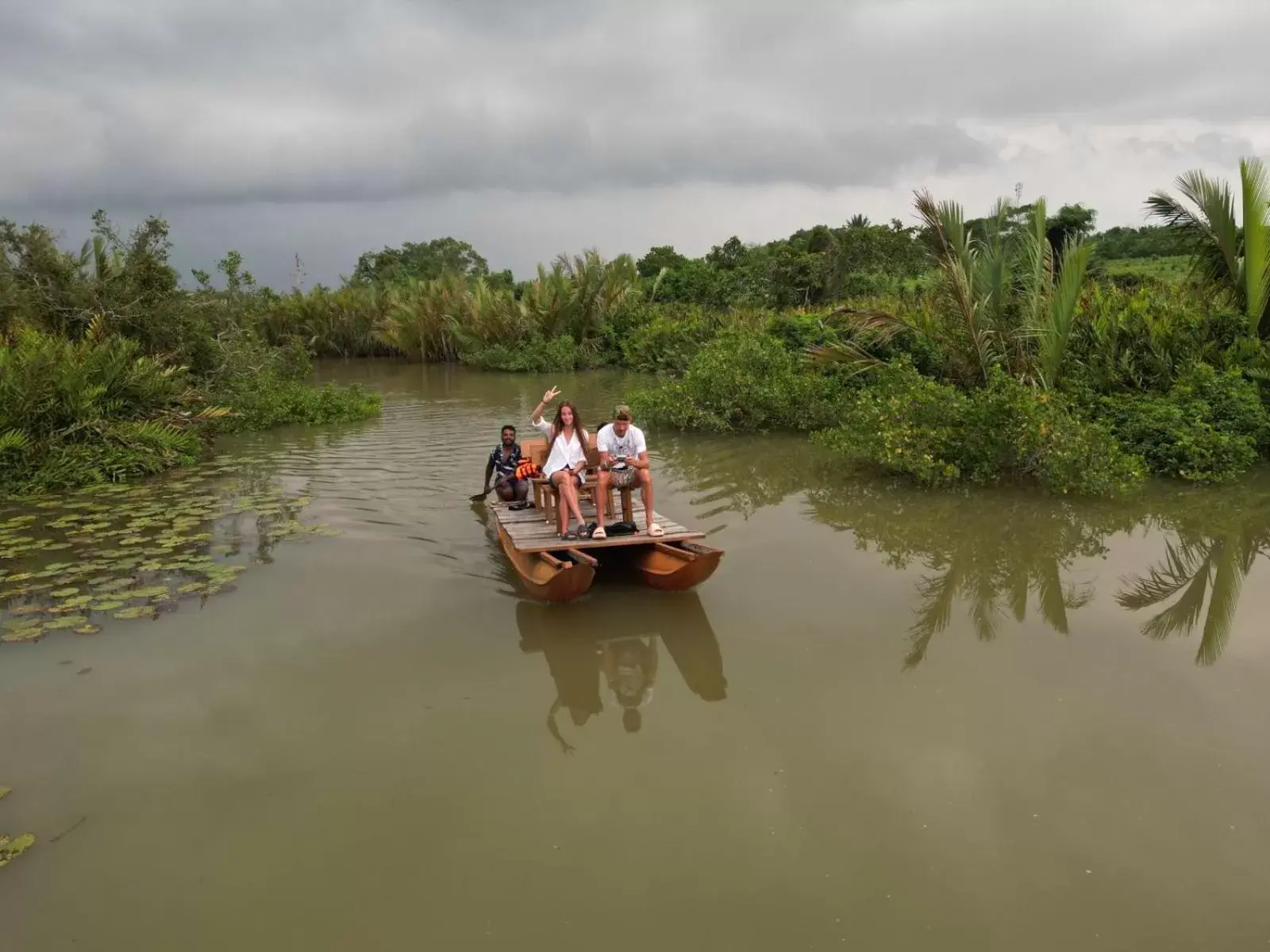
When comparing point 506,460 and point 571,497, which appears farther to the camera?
point 506,460

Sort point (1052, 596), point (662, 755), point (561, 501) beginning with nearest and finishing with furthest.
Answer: point (662, 755) → point (1052, 596) → point (561, 501)

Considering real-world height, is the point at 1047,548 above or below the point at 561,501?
below

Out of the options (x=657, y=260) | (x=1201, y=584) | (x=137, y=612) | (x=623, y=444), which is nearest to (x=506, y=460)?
(x=623, y=444)

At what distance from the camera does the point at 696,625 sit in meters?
6.21

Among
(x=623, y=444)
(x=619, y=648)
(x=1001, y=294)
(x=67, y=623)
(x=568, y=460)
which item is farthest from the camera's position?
(x=1001, y=294)

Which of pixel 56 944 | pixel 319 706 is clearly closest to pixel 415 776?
pixel 319 706

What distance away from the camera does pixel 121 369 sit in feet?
38.9

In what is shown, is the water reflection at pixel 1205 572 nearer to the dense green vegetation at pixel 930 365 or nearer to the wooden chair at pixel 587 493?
the dense green vegetation at pixel 930 365

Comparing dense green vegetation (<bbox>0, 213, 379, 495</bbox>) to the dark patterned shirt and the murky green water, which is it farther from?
the dark patterned shirt

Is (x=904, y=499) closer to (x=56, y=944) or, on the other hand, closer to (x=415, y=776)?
(x=415, y=776)

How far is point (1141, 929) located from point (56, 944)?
392cm

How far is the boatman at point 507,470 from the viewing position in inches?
349

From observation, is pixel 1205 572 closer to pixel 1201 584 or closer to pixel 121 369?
pixel 1201 584

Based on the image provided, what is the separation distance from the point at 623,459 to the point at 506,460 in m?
2.24
